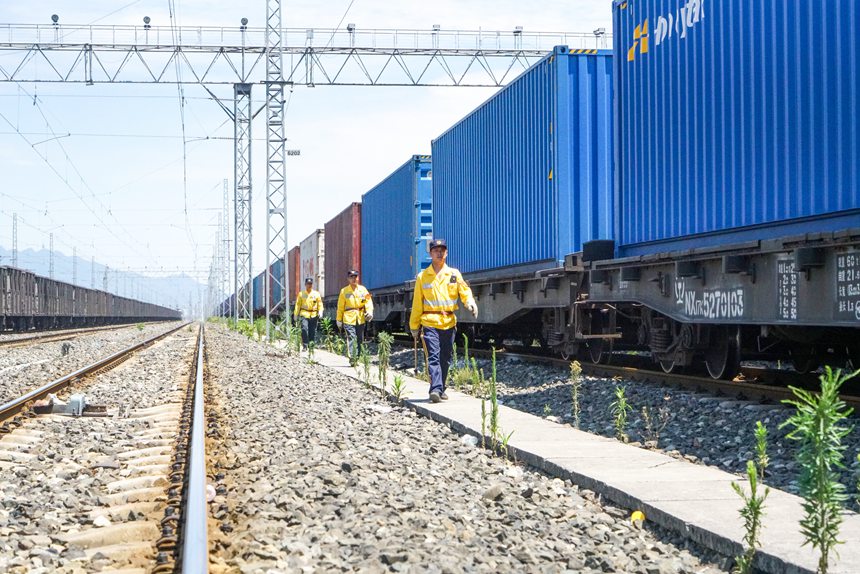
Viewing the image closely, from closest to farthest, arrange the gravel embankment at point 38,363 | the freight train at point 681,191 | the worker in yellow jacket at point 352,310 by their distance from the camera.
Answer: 1. the freight train at point 681,191
2. the gravel embankment at point 38,363
3. the worker in yellow jacket at point 352,310

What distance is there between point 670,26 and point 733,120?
170 centimetres

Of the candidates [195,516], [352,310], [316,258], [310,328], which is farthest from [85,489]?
[316,258]

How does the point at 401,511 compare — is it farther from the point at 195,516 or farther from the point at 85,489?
the point at 85,489

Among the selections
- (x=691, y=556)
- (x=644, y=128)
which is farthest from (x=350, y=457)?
(x=644, y=128)

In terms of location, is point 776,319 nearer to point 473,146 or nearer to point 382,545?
point 382,545

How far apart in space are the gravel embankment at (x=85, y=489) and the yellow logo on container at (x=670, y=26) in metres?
6.20

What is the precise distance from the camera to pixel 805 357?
1027 cm

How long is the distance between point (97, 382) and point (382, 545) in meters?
10.9

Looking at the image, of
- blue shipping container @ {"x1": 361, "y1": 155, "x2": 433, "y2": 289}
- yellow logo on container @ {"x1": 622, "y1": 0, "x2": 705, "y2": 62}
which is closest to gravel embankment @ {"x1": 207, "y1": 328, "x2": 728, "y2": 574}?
yellow logo on container @ {"x1": 622, "y1": 0, "x2": 705, "y2": 62}

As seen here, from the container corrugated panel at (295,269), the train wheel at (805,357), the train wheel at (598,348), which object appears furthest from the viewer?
the container corrugated panel at (295,269)

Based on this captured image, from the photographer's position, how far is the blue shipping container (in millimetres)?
20531

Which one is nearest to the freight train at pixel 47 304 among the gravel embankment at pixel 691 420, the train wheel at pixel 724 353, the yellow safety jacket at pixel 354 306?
the yellow safety jacket at pixel 354 306

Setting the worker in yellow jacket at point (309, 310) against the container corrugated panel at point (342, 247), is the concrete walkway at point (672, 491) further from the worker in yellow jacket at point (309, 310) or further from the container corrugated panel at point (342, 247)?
the container corrugated panel at point (342, 247)

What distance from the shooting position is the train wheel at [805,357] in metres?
10.2
